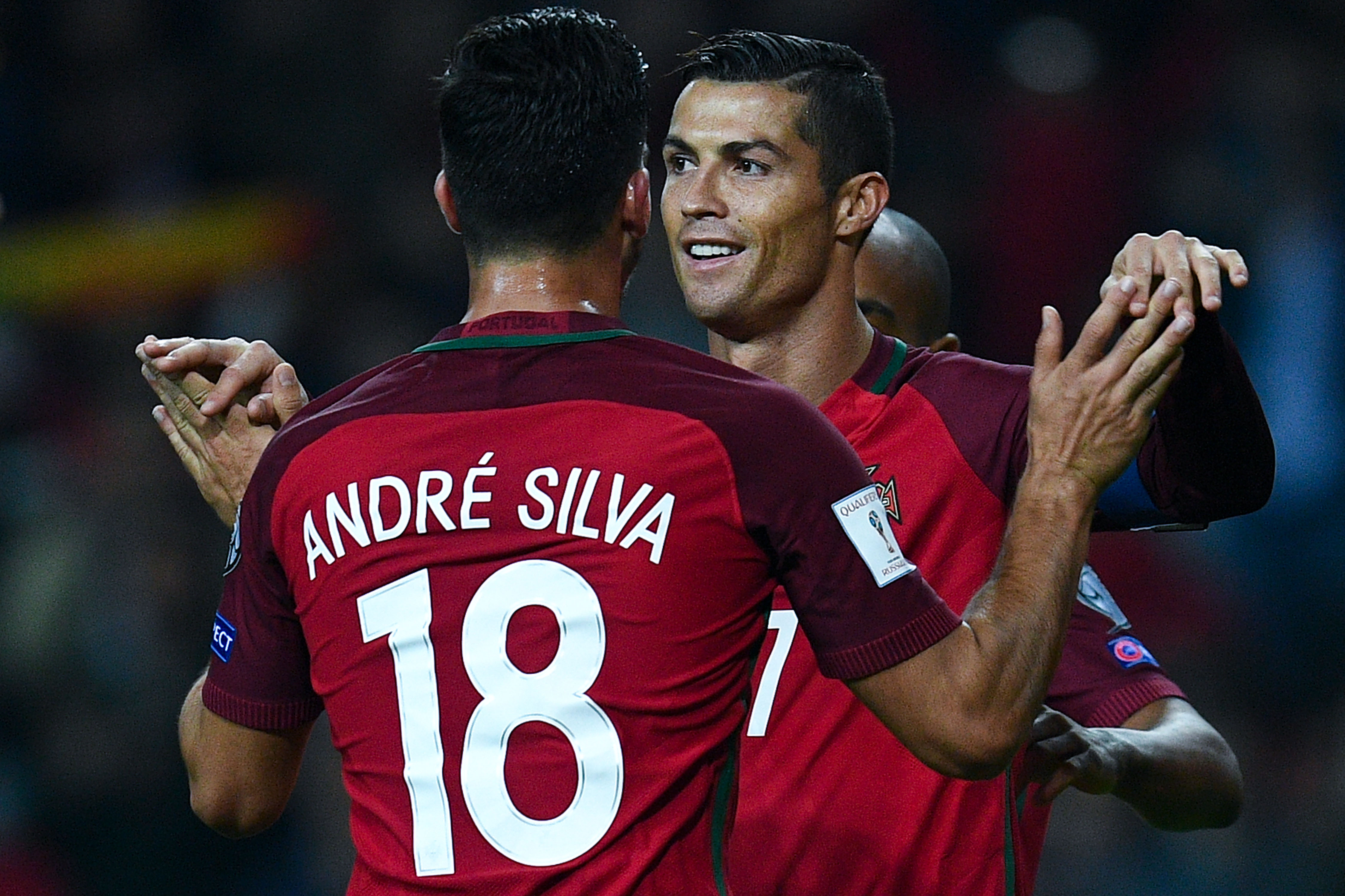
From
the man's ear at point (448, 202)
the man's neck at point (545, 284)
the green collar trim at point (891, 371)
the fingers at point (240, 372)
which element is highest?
the man's ear at point (448, 202)

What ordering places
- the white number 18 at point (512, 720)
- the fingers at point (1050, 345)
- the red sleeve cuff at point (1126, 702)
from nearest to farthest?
the white number 18 at point (512, 720), the fingers at point (1050, 345), the red sleeve cuff at point (1126, 702)

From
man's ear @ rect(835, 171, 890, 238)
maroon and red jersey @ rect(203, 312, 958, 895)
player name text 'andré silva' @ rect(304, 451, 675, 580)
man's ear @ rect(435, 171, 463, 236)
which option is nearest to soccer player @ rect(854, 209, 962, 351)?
man's ear @ rect(835, 171, 890, 238)

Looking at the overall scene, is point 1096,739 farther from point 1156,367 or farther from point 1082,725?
point 1156,367

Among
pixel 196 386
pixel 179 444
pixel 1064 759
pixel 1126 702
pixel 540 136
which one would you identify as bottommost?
pixel 1126 702

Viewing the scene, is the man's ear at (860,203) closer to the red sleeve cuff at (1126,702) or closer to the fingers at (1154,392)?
the fingers at (1154,392)

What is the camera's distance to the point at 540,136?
2387 mm

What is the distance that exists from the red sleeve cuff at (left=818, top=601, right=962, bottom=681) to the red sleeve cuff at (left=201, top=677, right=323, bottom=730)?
2.50 feet

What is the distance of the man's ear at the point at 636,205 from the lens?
246cm

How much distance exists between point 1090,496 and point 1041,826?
1010 millimetres

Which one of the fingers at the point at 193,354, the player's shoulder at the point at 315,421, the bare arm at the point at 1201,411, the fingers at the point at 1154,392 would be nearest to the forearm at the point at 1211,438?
the bare arm at the point at 1201,411

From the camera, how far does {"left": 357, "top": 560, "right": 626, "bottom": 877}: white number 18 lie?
7.26ft

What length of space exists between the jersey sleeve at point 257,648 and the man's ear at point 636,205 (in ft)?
1.99

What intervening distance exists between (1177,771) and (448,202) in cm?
189

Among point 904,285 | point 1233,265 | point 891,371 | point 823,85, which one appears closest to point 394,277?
point 904,285
